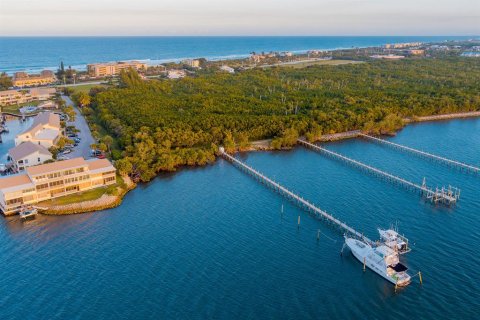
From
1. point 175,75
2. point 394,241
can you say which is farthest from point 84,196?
point 175,75

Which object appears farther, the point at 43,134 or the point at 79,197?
the point at 43,134

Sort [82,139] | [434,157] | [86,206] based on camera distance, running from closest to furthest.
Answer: [86,206] → [434,157] → [82,139]

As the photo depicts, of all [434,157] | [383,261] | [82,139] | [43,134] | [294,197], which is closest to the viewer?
[383,261]

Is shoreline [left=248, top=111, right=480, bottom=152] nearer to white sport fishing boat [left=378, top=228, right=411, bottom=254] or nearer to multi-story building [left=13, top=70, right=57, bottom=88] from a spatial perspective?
white sport fishing boat [left=378, top=228, right=411, bottom=254]

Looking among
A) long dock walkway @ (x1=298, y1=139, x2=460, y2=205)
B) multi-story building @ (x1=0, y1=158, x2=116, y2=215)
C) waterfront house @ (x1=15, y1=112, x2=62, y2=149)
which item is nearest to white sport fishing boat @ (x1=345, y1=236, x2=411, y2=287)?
long dock walkway @ (x1=298, y1=139, x2=460, y2=205)

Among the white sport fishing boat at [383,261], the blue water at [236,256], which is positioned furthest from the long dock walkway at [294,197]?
the white sport fishing boat at [383,261]

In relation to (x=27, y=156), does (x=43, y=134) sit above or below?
above

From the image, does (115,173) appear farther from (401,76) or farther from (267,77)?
(401,76)

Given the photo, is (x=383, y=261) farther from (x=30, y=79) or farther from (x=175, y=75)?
(x=30, y=79)
